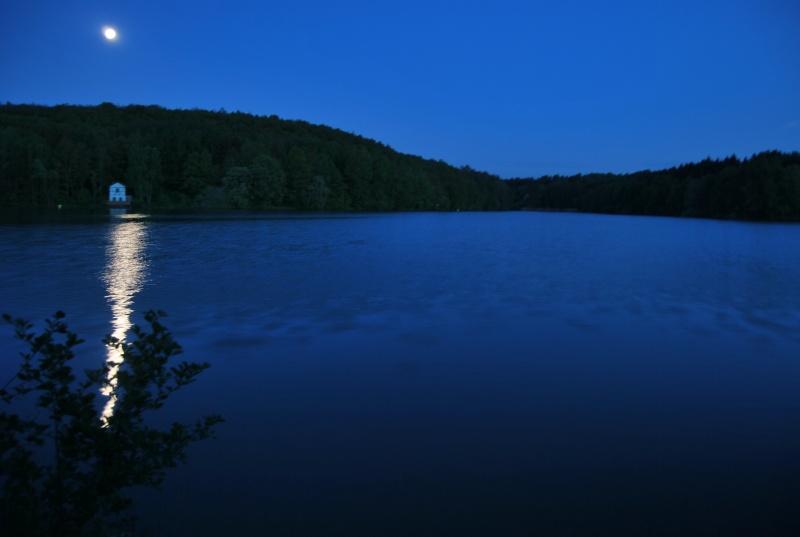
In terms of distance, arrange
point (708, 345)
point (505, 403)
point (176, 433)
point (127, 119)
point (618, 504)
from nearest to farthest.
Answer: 1. point (176, 433)
2. point (618, 504)
3. point (505, 403)
4. point (708, 345)
5. point (127, 119)

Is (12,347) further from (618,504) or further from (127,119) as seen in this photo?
(127,119)

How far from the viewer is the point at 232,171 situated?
90.5 metres

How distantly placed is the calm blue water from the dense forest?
7827cm

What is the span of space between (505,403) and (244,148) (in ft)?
327

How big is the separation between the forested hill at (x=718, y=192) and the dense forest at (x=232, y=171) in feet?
0.72

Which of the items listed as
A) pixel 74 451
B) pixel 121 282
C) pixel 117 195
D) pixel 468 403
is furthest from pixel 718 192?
pixel 74 451

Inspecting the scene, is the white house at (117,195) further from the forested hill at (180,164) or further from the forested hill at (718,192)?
the forested hill at (718,192)

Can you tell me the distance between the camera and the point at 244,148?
100 meters

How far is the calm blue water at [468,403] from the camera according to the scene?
4410 millimetres

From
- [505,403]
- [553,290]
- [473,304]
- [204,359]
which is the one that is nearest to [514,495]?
[505,403]

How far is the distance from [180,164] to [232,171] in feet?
50.1

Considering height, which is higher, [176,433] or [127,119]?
[127,119]

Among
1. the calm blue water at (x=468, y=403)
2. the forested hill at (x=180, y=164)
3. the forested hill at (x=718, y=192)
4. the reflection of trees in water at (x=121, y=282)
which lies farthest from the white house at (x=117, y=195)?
the forested hill at (x=718, y=192)

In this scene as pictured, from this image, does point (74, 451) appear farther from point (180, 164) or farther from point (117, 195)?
point (180, 164)
